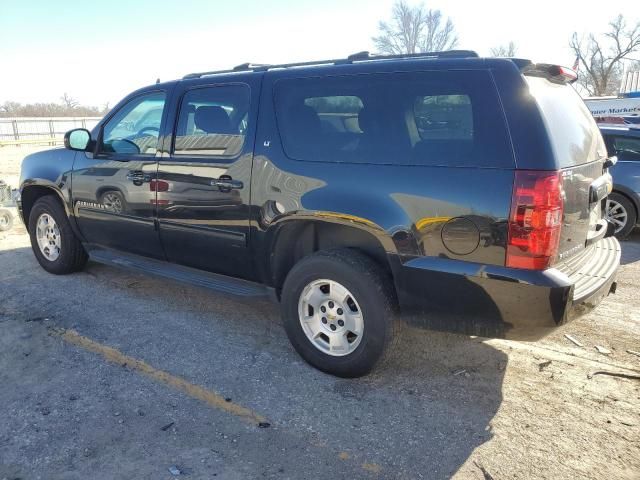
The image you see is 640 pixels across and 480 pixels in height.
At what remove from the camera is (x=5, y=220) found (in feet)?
24.6

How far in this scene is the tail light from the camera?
8.28ft

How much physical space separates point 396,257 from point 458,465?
1.12m

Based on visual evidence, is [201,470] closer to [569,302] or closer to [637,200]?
[569,302]

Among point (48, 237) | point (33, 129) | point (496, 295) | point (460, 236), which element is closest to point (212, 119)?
point (460, 236)

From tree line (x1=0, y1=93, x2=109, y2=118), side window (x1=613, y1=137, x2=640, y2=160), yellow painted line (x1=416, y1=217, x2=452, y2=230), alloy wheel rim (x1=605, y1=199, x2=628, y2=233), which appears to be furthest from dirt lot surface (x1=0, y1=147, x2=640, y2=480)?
tree line (x1=0, y1=93, x2=109, y2=118)

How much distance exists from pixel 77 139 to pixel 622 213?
688cm

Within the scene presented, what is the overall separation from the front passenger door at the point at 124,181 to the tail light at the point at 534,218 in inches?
110

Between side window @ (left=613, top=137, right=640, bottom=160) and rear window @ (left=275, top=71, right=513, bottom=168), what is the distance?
568 centimetres

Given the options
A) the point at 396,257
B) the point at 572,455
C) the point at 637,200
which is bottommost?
the point at 572,455

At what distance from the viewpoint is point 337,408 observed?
302 centimetres

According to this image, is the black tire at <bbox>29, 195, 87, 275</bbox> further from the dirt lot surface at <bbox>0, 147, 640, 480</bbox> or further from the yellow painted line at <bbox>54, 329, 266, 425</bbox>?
the yellow painted line at <bbox>54, 329, 266, 425</bbox>

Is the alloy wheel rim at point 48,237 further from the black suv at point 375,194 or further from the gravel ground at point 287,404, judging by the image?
the black suv at point 375,194

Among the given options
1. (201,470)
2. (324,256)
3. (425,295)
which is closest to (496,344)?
(425,295)

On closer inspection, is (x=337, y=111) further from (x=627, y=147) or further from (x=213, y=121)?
(x=627, y=147)
